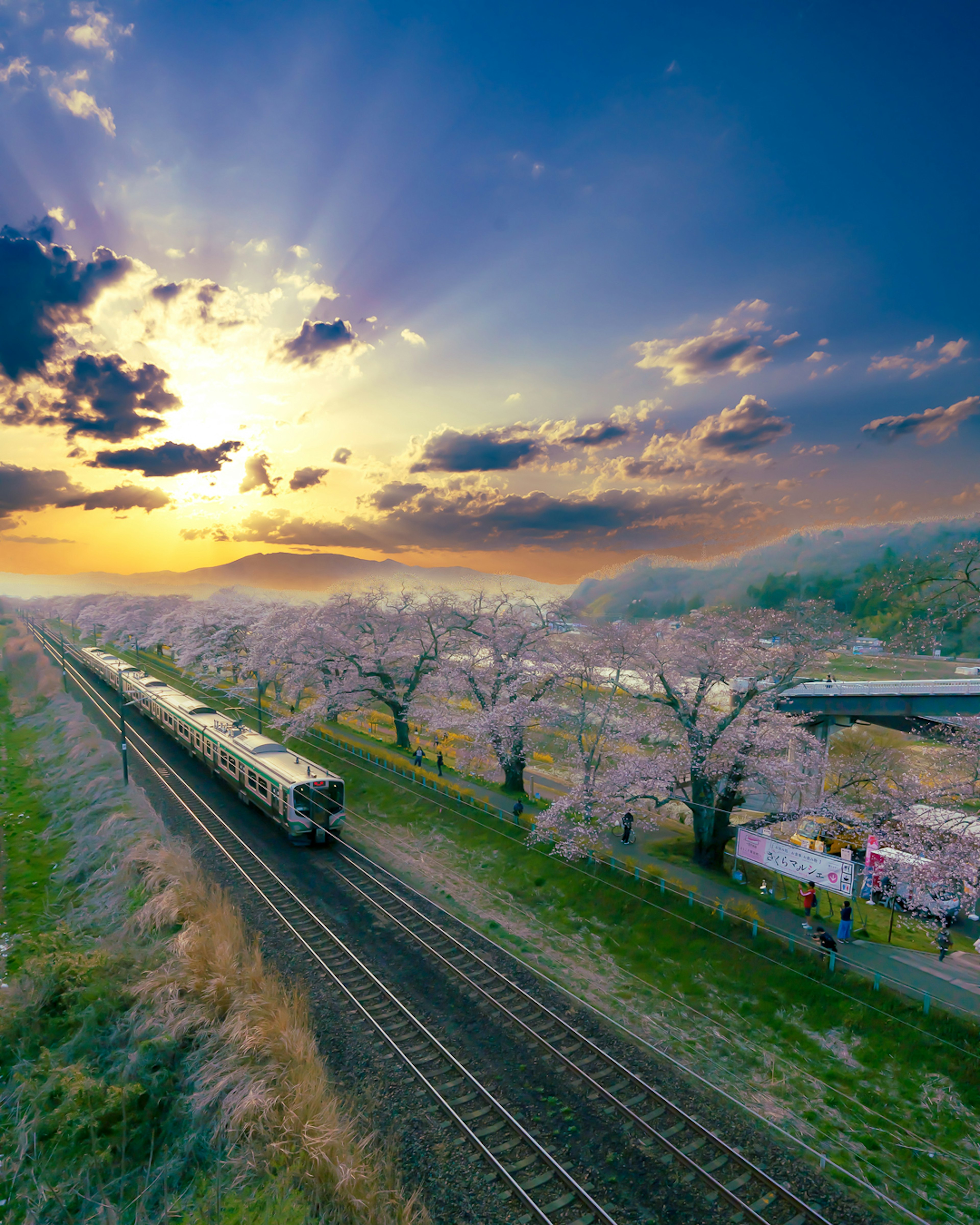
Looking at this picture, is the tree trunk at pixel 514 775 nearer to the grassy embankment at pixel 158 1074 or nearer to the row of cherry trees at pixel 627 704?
the row of cherry trees at pixel 627 704

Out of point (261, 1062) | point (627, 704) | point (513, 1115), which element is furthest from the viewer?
point (627, 704)

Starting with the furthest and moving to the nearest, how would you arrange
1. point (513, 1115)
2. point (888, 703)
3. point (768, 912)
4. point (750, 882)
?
point (888, 703) → point (750, 882) → point (768, 912) → point (513, 1115)

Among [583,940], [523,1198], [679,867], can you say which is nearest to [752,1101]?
[523,1198]

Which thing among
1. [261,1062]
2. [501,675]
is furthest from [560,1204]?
[501,675]

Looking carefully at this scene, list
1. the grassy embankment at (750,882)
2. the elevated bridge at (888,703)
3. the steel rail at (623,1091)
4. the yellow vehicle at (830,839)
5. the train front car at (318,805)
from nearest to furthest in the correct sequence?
the steel rail at (623,1091)
the grassy embankment at (750,882)
the train front car at (318,805)
the yellow vehicle at (830,839)
the elevated bridge at (888,703)

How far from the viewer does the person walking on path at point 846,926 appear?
58.7 ft

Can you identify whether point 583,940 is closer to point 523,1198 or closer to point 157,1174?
point 523,1198

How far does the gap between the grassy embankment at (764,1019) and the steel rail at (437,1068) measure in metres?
4.54

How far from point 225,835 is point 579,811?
52.4ft

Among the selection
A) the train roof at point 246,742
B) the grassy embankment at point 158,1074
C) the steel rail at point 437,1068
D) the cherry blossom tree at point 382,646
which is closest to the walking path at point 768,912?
Result: the cherry blossom tree at point 382,646

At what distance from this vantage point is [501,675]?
32031mm

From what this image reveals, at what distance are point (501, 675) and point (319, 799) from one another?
37.7 feet

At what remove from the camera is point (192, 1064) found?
1253 centimetres

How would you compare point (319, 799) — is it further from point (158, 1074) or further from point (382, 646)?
point (382, 646)
